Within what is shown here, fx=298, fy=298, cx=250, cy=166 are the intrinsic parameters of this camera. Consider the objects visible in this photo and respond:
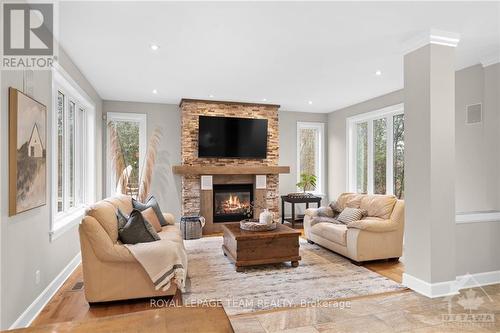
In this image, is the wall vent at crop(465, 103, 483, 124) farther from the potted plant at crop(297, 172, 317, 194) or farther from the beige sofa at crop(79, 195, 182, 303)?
the beige sofa at crop(79, 195, 182, 303)

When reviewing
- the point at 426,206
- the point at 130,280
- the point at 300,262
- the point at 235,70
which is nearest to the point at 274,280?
the point at 300,262

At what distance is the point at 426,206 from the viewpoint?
3088 mm

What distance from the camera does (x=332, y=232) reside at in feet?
14.5

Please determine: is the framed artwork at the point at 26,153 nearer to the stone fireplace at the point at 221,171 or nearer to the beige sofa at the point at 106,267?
the beige sofa at the point at 106,267

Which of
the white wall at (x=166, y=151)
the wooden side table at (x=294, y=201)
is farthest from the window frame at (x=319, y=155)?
the white wall at (x=166, y=151)

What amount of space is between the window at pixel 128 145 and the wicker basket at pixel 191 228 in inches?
56.4

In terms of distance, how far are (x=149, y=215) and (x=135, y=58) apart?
207cm

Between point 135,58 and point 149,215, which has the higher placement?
point 135,58

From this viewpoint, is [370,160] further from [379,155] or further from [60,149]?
[60,149]

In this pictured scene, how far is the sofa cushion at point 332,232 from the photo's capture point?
4215 mm

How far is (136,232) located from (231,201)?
11.4ft

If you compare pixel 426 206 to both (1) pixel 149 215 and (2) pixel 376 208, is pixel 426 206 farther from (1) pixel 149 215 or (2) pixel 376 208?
(1) pixel 149 215

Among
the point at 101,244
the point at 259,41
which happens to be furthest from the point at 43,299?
the point at 259,41

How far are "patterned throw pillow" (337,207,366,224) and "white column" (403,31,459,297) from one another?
130 cm
